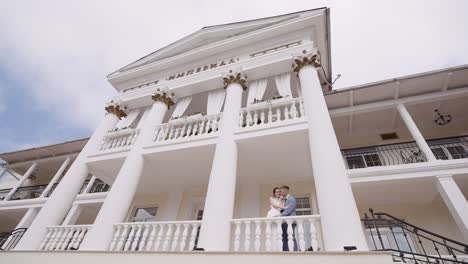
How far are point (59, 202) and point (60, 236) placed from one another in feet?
4.10

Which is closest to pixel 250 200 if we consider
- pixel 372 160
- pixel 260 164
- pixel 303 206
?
pixel 260 164

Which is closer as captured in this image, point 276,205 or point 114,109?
point 276,205

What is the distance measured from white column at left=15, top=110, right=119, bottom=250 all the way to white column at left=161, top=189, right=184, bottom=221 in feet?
10.6

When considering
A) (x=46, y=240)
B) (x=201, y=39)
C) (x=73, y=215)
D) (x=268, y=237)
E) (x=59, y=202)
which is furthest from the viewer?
(x=201, y=39)

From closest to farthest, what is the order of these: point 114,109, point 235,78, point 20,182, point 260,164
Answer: point 260,164 → point 235,78 → point 114,109 → point 20,182

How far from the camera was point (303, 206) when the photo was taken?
8.09 meters

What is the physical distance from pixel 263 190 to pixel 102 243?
17.5 ft

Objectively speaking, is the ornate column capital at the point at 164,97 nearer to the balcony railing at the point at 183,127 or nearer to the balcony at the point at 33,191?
the balcony railing at the point at 183,127

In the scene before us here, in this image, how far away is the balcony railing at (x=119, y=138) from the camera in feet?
28.3

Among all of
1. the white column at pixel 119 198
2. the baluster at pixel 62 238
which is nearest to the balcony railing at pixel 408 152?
the white column at pixel 119 198

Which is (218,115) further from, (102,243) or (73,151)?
(73,151)

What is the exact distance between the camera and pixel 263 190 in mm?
8555

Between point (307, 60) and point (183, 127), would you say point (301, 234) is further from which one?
point (307, 60)

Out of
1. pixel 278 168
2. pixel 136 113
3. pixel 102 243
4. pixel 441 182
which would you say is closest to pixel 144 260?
pixel 102 243
